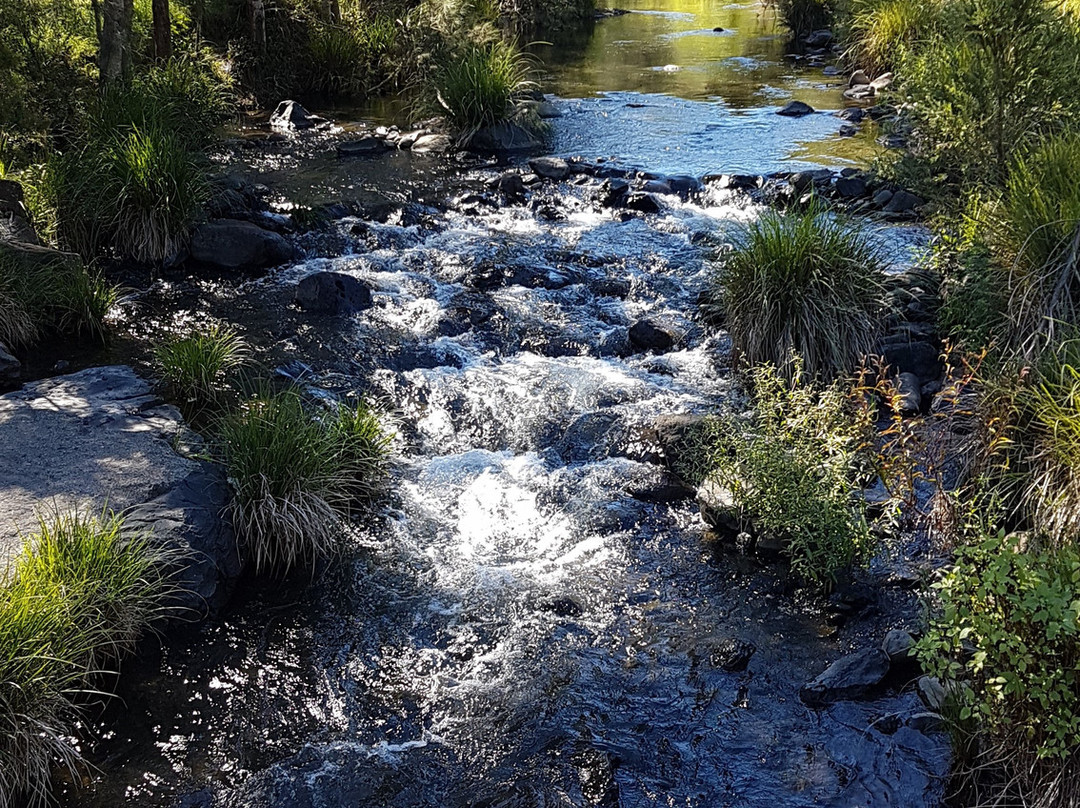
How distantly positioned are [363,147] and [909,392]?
11.6 m

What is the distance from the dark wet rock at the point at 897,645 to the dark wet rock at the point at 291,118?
15759 millimetres

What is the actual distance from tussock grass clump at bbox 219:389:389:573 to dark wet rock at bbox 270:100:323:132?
1228 cm

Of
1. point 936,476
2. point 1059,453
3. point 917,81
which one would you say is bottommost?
point 936,476

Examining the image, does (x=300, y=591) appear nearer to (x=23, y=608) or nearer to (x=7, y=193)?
(x=23, y=608)

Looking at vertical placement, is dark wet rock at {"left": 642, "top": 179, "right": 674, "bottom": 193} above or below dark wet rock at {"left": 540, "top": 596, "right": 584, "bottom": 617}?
above

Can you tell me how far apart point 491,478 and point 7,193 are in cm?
685

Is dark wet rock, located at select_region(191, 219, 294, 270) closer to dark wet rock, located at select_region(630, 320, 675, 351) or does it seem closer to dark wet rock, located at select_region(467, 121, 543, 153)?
dark wet rock, located at select_region(630, 320, 675, 351)

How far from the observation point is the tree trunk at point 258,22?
19.3 m

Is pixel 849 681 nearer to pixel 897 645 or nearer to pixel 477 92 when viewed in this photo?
pixel 897 645

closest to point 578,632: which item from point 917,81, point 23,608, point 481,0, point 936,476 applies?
point 936,476

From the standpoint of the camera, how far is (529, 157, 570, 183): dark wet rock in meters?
14.9

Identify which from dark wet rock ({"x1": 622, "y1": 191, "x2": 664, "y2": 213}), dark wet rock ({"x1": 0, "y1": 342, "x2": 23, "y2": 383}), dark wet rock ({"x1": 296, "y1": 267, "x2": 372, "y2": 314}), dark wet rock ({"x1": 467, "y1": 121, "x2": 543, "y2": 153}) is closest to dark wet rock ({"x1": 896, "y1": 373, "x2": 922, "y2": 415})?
dark wet rock ({"x1": 296, "y1": 267, "x2": 372, "y2": 314})

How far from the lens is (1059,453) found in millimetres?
5590

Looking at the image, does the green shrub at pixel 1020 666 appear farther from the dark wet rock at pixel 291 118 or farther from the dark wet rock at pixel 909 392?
the dark wet rock at pixel 291 118
